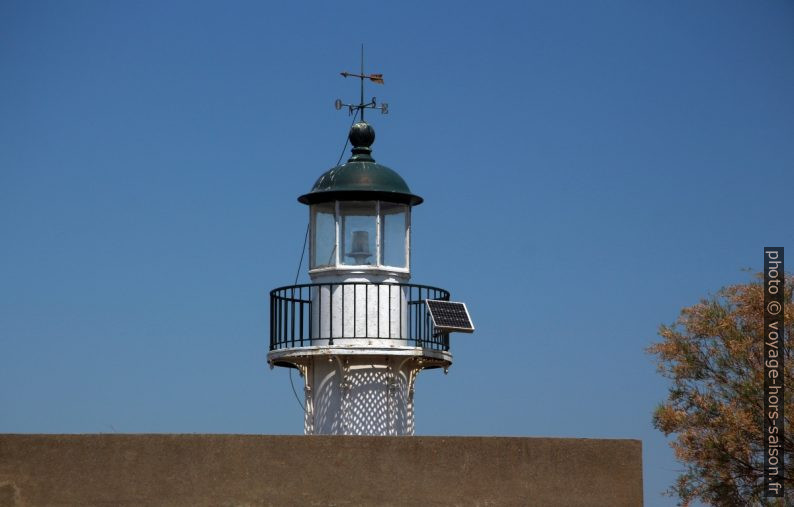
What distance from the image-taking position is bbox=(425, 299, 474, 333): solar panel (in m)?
18.0

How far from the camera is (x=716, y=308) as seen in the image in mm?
19844

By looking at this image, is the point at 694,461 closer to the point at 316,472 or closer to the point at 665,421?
the point at 665,421

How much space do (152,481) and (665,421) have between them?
8.02 m

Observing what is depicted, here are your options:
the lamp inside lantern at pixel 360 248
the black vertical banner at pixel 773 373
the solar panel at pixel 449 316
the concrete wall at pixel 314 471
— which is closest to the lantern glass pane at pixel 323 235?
the lamp inside lantern at pixel 360 248

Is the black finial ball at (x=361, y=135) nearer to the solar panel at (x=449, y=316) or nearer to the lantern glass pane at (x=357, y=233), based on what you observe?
the lantern glass pane at (x=357, y=233)

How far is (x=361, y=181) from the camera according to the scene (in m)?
18.4

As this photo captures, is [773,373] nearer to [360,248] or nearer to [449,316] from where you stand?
[449,316]

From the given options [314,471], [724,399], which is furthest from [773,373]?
[314,471]

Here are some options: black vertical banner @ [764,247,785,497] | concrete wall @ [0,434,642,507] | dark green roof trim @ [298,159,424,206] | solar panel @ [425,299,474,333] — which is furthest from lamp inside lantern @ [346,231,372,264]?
black vertical banner @ [764,247,785,497]

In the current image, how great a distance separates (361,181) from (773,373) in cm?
571

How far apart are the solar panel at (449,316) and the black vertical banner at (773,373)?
3856 millimetres

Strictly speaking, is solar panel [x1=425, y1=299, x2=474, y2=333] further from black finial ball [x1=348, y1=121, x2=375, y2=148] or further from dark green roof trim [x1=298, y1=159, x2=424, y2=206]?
black finial ball [x1=348, y1=121, x2=375, y2=148]

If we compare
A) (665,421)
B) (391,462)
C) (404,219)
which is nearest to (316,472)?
(391,462)

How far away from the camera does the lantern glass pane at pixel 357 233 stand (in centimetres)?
1848
